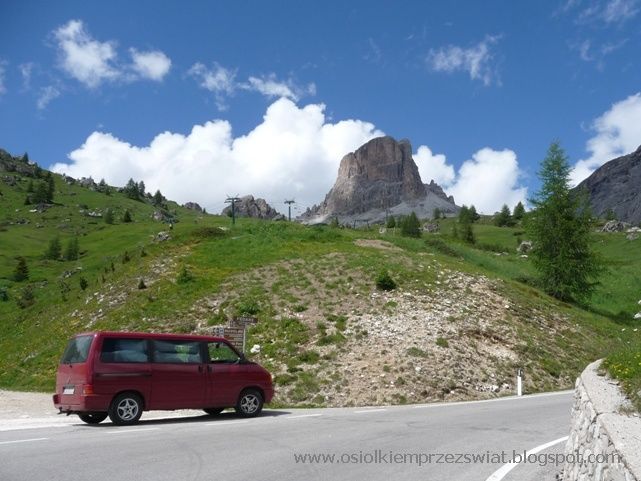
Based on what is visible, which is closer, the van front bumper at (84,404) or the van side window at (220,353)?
the van front bumper at (84,404)

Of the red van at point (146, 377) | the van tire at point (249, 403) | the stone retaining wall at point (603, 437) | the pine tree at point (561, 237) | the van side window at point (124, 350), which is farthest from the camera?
the pine tree at point (561, 237)

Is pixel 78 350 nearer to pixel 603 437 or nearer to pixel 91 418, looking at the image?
pixel 91 418

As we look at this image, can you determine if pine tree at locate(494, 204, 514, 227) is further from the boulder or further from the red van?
the red van

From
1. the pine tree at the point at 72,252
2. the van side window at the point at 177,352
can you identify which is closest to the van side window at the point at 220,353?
the van side window at the point at 177,352

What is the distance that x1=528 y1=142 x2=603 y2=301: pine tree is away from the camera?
41.9 metres

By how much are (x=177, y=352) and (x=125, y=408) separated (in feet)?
5.88

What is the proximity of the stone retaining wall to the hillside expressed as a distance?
1353 cm

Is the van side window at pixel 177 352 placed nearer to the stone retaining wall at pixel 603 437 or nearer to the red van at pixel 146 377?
the red van at pixel 146 377

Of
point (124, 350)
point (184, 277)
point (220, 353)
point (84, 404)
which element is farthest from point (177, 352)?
point (184, 277)

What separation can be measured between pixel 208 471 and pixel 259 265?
27.6 m

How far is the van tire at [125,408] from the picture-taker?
1345 cm

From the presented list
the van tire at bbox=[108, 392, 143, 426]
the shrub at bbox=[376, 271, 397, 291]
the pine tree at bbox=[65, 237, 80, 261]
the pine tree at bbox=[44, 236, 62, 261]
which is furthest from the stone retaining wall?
the pine tree at bbox=[44, 236, 62, 261]

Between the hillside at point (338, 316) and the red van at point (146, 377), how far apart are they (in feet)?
19.9

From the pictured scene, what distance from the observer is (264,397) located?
51.9 ft
